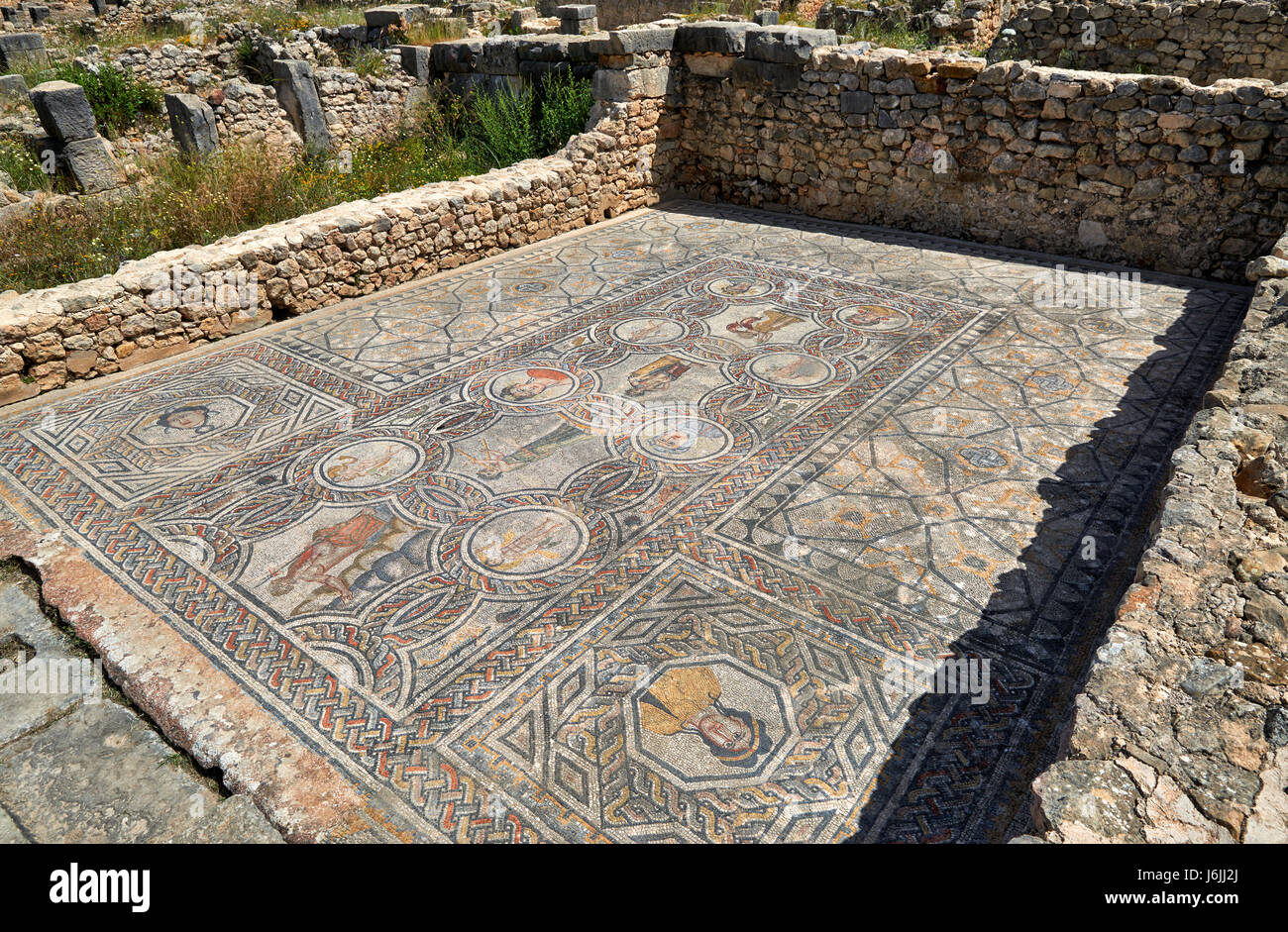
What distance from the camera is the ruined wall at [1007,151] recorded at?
18.5ft

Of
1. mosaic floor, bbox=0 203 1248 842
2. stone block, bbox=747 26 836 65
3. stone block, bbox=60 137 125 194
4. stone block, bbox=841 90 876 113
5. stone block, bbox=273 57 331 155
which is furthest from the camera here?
stone block, bbox=273 57 331 155

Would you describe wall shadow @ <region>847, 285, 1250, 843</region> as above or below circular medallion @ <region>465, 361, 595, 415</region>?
below

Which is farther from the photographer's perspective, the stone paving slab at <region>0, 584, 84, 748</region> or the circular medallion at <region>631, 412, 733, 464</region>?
the circular medallion at <region>631, 412, 733, 464</region>

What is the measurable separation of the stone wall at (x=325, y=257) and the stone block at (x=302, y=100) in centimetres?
347

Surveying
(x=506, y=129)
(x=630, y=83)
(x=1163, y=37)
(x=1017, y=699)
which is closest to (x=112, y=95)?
(x=506, y=129)

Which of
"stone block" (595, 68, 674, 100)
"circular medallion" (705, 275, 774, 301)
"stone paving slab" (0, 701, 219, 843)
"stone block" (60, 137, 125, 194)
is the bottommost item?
"stone paving slab" (0, 701, 219, 843)

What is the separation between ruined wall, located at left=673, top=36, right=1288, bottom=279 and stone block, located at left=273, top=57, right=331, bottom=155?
172 inches

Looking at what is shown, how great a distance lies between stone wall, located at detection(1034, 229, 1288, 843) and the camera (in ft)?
5.33

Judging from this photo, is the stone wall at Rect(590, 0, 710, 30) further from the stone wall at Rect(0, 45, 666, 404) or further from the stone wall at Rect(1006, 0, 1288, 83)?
the stone wall at Rect(0, 45, 666, 404)

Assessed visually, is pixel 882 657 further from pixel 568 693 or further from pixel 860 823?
pixel 568 693

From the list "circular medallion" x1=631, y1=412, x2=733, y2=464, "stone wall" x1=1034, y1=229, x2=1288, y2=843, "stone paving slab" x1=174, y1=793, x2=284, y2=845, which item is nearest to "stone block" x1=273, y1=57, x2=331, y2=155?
"circular medallion" x1=631, y1=412, x2=733, y2=464

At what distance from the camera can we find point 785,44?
23.3ft

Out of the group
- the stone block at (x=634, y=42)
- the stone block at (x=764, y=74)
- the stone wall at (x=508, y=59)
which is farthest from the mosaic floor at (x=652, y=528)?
the stone wall at (x=508, y=59)

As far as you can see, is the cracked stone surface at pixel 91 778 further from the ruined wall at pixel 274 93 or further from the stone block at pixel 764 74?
the ruined wall at pixel 274 93
